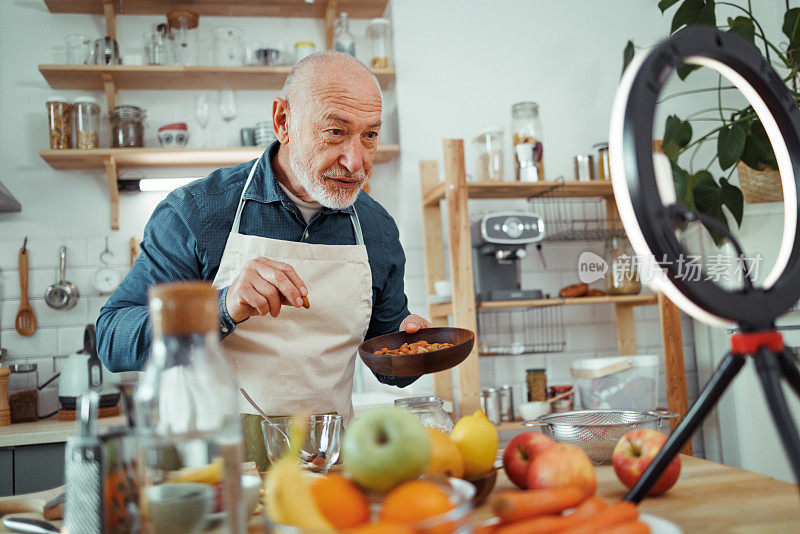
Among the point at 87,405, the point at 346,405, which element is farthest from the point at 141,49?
the point at 87,405

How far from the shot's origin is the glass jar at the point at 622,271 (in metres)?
3.09

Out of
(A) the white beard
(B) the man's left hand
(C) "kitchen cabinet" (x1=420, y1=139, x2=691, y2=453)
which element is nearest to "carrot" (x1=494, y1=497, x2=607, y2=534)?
(B) the man's left hand

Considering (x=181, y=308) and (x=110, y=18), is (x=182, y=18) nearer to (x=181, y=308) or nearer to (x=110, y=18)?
(x=110, y=18)

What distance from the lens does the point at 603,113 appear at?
3.48m

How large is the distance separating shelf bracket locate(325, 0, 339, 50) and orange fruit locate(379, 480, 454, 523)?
9.86ft

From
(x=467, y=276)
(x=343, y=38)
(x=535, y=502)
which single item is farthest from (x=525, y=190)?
(x=535, y=502)

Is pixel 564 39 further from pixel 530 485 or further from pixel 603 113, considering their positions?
pixel 530 485

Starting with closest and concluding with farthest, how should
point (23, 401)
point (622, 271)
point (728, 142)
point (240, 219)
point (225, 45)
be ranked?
1. point (240, 219)
2. point (728, 142)
3. point (23, 401)
4. point (622, 271)
5. point (225, 45)

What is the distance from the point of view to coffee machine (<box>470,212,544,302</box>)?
288 cm

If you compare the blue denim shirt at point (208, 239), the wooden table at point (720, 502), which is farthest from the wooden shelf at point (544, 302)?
the wooden table at point (720, 502)

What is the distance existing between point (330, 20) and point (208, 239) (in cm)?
195

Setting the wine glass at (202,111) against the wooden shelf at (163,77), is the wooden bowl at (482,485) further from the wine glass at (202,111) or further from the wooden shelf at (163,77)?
the wine glass at (202,111)

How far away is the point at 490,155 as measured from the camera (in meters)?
3.07

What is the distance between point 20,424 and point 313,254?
173 centimetres
